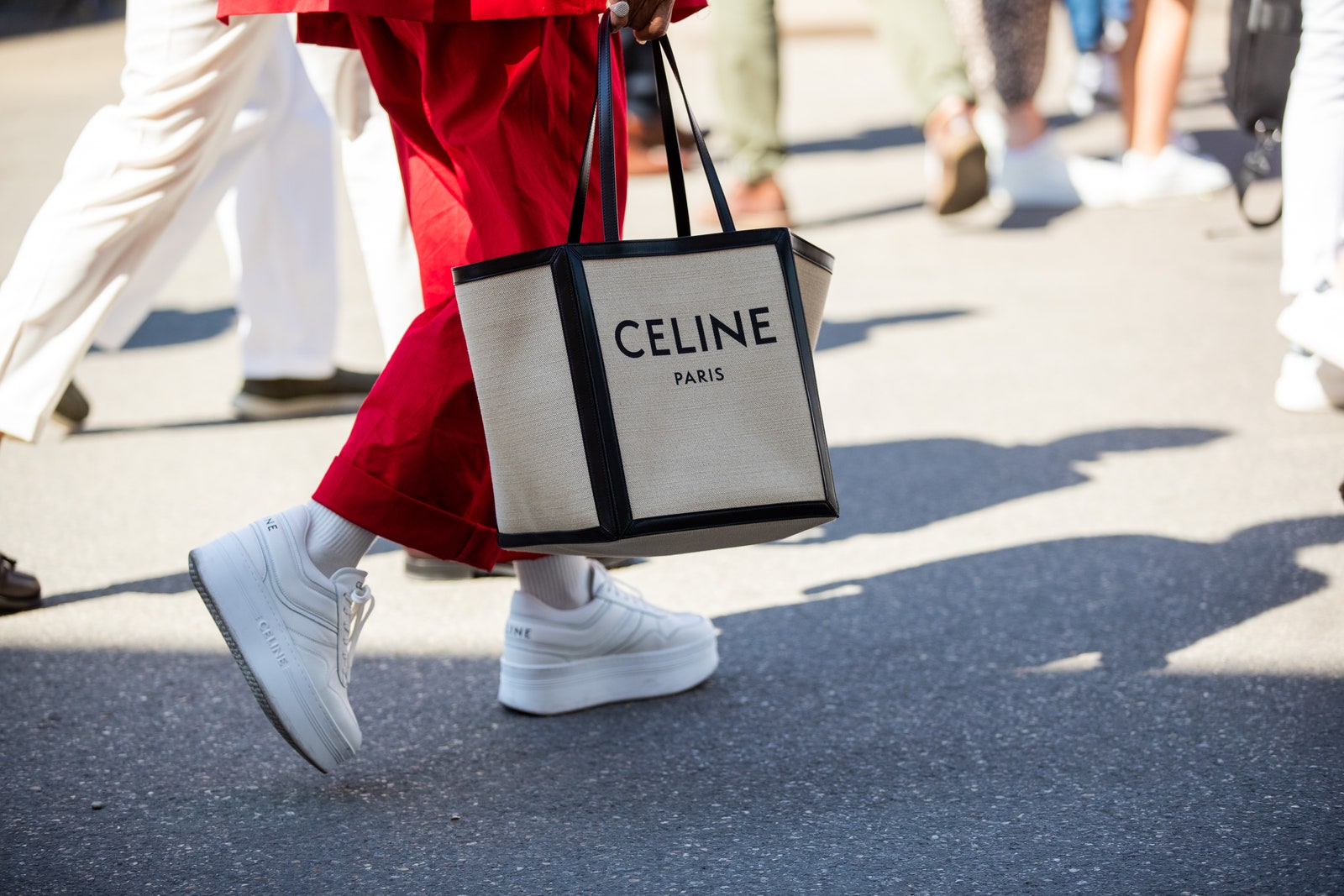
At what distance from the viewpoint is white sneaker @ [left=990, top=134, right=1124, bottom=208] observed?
5785mm

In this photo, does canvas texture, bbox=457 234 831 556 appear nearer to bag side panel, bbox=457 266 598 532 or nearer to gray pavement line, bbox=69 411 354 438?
bag side panel, bbox=457 266 598 532

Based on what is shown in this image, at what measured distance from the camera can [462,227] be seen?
1812 millimetres

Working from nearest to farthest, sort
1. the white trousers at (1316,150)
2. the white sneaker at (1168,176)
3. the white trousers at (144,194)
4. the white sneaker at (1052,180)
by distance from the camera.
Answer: the white trousers at (144,194)
the white trousers at (1316,150)
the white sneaker at (1168,176)
the white sneaker at (1052,180)

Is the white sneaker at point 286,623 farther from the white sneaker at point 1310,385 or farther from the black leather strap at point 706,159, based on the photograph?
the white sneaker at point 1310,385

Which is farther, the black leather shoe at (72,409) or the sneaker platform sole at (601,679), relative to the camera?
the black leather shoe at (72,409)

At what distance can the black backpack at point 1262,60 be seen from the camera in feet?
10.5

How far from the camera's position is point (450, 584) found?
2621 millimetres

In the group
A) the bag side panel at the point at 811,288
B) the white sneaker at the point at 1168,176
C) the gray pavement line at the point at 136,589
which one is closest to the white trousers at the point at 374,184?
the gray pavement line at the point at 136,589

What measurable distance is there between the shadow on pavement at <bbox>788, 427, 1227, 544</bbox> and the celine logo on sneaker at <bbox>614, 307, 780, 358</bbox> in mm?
1202

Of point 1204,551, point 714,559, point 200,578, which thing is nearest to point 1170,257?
point 1204,551

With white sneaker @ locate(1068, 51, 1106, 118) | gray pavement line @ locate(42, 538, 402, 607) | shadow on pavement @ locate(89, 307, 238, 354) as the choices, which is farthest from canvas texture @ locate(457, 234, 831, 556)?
white sneaker @ locate(1068, 51, 1106, 118)

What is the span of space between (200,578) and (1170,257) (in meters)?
3.97

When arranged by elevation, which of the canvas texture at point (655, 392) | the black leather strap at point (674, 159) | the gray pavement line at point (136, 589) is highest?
the black leather strap at point (674, 159)

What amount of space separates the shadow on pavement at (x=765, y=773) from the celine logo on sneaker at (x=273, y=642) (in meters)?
0.22
